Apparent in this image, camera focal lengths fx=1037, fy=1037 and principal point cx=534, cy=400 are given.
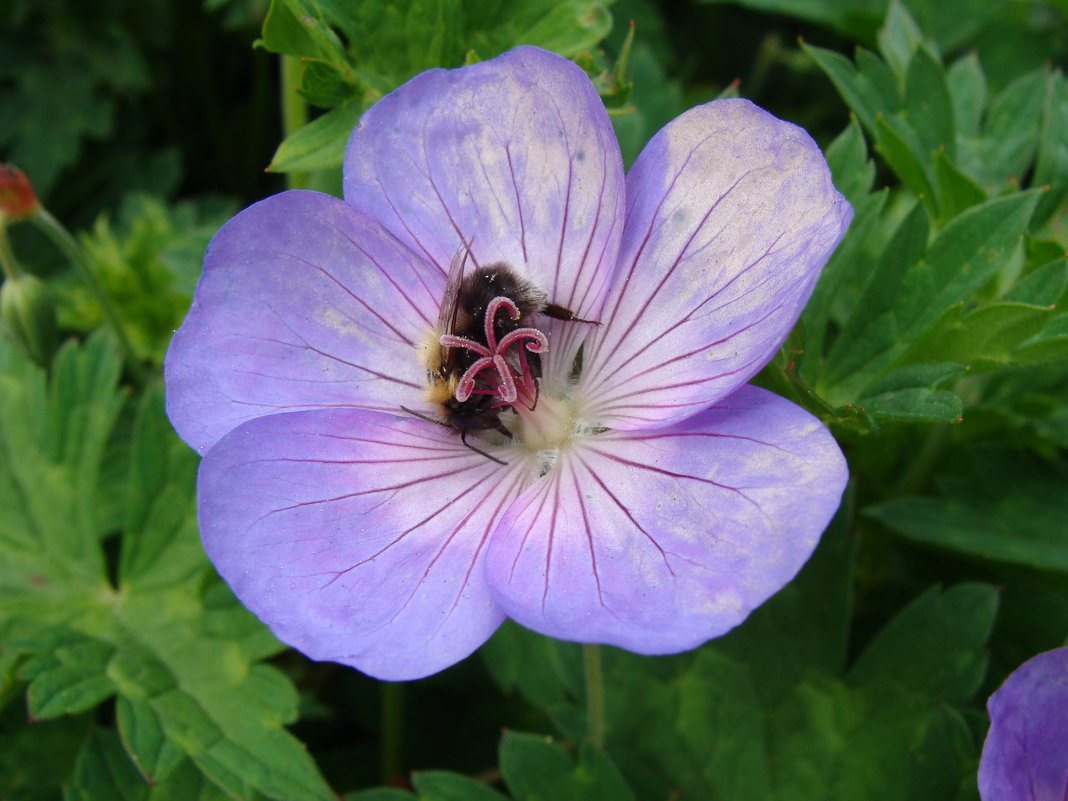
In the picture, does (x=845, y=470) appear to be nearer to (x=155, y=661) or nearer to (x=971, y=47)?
(x=155, y=661)

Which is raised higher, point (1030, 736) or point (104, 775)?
point (1030, 736)

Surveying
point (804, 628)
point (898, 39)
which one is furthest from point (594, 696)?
point (898, 39)

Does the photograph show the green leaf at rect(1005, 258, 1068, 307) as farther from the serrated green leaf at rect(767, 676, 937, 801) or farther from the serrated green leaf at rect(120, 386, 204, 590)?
the serrated green leaf at rect(120, 386, 204, 590)

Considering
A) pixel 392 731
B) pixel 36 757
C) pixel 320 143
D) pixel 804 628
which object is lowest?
pixel 392 731

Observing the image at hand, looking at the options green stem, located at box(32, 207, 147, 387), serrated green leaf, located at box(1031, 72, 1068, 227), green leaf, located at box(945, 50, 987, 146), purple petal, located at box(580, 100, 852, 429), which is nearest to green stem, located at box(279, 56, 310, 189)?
green stem, located at box(32, 207, 147, 387)

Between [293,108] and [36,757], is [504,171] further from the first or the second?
A: [36,757]

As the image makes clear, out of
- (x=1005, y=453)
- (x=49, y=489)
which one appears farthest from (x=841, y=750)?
(x=49, y=489)
